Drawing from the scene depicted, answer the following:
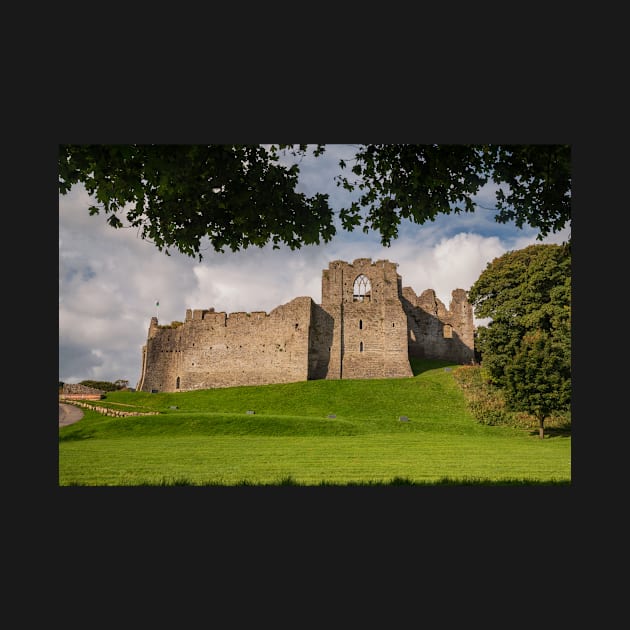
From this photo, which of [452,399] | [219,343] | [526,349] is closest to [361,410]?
[452,399]

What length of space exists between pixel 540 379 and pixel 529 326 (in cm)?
614

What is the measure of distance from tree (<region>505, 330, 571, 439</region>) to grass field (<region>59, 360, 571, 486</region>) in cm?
105

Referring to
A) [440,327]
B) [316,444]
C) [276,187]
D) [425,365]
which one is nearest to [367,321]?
[425,365]

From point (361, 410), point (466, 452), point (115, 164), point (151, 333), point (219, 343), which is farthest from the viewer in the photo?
point (151, 333)

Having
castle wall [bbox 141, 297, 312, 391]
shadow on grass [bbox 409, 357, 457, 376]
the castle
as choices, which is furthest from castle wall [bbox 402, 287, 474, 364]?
castle wall [bbox 141, 297, 312, 391]

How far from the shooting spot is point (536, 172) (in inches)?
336

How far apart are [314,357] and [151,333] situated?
13.8m

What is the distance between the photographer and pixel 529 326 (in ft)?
76.8

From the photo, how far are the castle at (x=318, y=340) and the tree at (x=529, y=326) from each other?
20.8 feet

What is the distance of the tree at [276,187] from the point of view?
7.78 meters

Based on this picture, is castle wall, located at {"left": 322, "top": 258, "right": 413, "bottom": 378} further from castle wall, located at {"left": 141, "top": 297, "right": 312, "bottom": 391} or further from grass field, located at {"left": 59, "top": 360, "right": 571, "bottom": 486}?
grass field, located at {"left": 59, "top": 360, "right": 571, "bottom": 486}

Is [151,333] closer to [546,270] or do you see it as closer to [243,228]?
[546,270]

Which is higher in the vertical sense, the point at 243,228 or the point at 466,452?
the point at 243,228

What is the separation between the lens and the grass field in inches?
340
